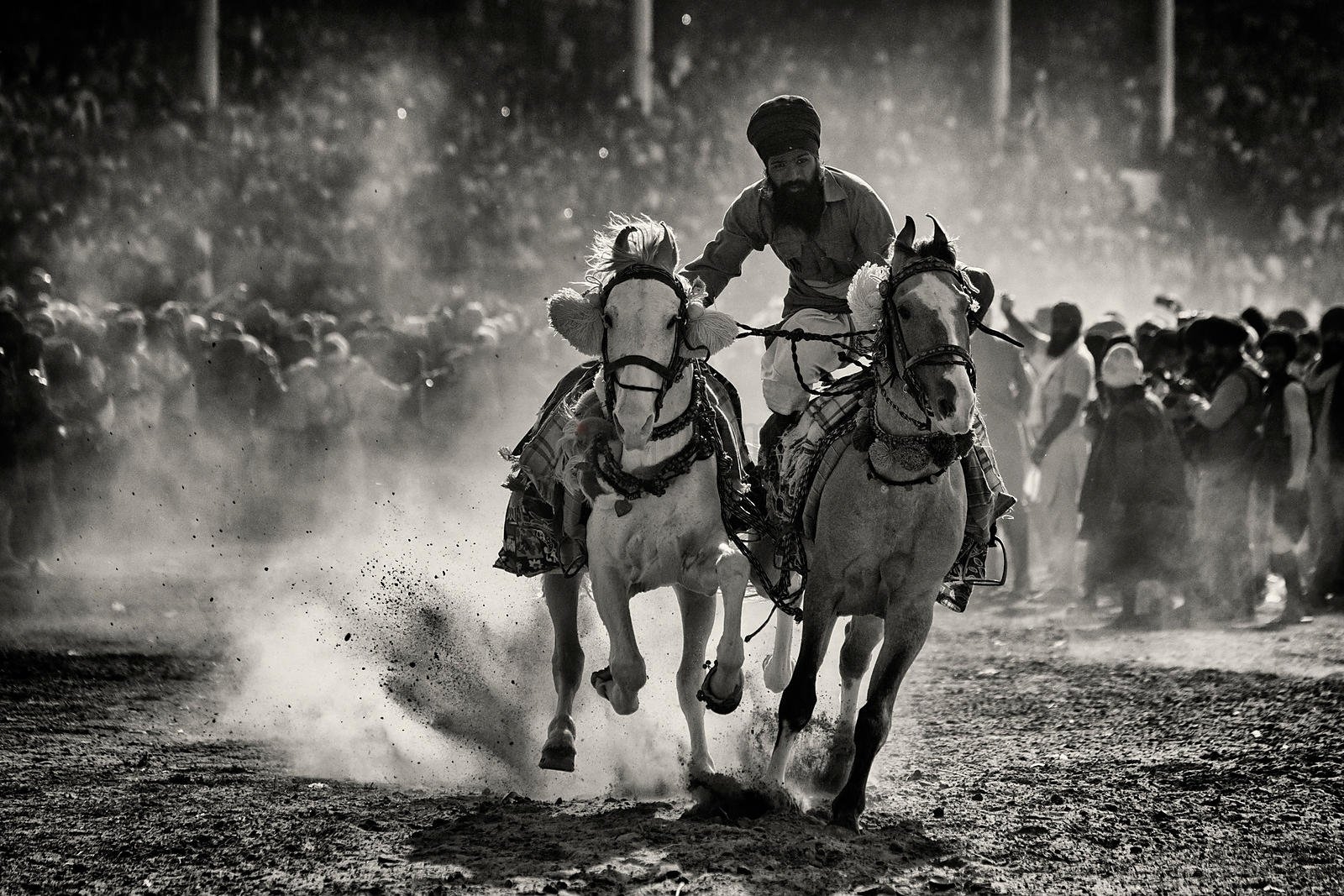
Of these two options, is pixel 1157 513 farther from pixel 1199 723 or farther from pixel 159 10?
pixel 159 10

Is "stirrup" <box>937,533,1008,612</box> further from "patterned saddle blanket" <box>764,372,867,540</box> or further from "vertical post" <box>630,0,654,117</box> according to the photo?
"vertical post" <box>630,0,654,117</box>

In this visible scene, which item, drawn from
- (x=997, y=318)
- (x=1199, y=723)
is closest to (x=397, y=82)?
(x=997, y=318)

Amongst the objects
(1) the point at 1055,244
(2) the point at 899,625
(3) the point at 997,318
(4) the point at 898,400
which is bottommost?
(2) the point at 899,625

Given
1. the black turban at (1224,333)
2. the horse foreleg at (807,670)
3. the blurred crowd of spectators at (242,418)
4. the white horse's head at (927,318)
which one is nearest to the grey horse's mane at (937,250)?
the white horse's head at (927,318)

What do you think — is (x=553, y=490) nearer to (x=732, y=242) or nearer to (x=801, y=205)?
(x=732, y=242)

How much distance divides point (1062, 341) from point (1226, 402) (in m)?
1.69

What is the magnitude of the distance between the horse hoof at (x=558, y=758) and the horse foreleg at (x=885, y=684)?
122cm

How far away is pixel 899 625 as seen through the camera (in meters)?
6.11

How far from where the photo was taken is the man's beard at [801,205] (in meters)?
7.14

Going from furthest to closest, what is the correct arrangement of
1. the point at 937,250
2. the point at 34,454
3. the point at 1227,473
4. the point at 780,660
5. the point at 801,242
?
1. the point at 34,454
2. the point at 1227,473
3. the point at 780,660
4. the point at 801,242
5. the point at 937,250

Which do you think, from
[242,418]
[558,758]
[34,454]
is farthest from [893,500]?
[242,418]

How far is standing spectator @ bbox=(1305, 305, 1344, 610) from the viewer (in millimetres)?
12039

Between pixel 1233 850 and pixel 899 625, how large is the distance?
56.6 inches

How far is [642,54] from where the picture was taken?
29.5 metres
